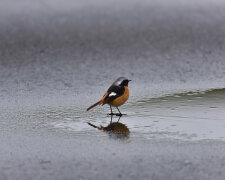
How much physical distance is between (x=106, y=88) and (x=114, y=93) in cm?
156

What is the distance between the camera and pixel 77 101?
881cm

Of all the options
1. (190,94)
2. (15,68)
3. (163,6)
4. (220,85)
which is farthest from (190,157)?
(163,6)

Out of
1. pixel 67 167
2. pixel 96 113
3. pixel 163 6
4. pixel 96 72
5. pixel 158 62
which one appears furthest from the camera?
pixel 163 6

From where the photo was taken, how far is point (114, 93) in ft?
26.6

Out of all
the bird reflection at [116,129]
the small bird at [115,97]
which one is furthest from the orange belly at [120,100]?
the bird reflection at [116,129]

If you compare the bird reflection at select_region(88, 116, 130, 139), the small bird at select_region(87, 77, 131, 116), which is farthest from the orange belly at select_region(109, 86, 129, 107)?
the bird reflection at select_region(88, 116, 130, 139)

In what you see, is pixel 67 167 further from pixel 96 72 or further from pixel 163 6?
pixel 163 6

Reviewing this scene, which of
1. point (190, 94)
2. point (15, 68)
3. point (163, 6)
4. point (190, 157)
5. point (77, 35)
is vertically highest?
point (163, 6)

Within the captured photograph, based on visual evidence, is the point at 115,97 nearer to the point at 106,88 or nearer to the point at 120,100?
the point at 120,100

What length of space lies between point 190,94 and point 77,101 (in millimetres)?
2138

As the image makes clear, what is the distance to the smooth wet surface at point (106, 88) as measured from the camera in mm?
5668

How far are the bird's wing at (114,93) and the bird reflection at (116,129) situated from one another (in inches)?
25.4

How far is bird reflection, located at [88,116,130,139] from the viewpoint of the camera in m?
6.74

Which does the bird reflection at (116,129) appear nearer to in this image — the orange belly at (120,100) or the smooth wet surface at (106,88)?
the smooth wet surface at (106,88)
